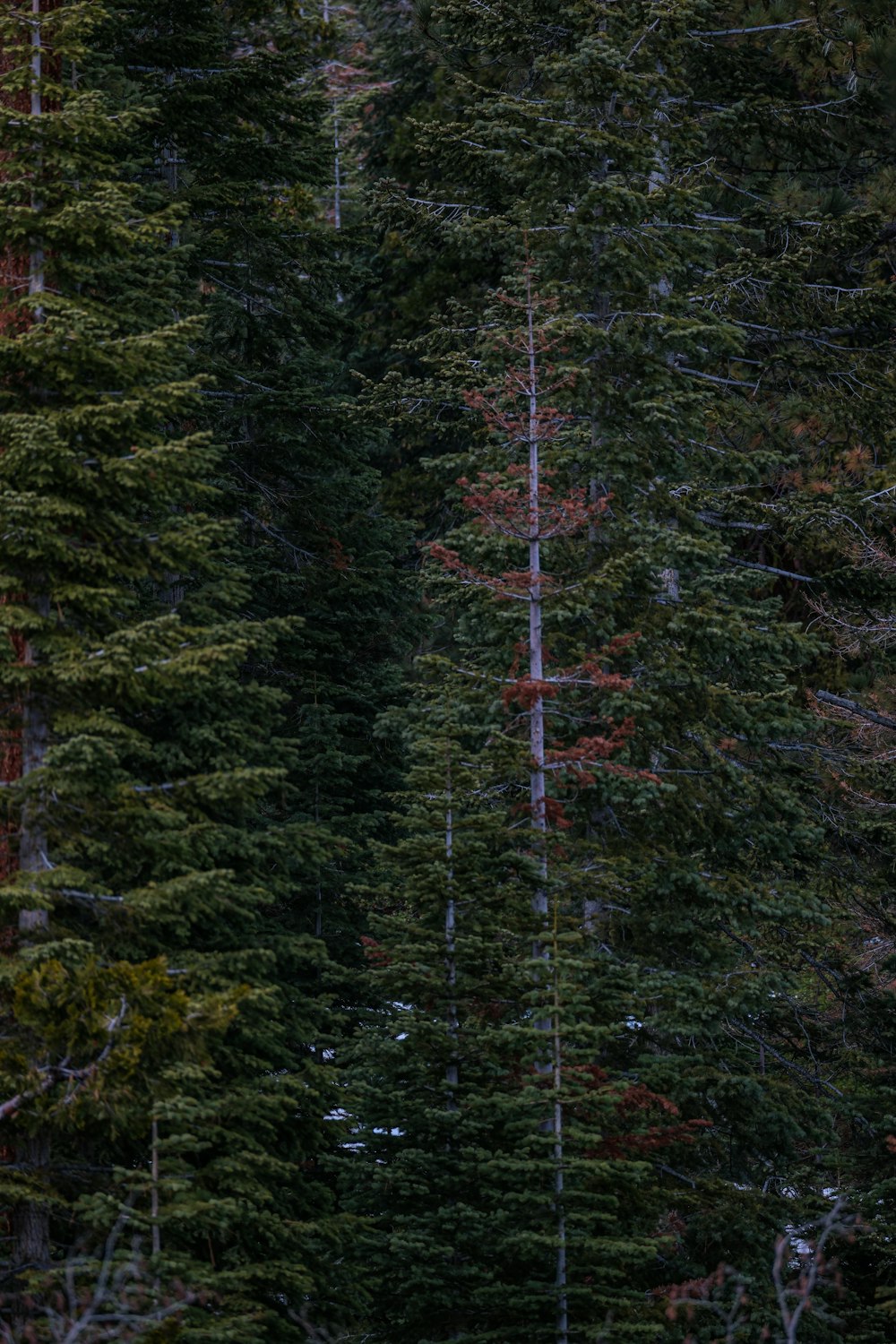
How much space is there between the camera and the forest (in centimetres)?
982

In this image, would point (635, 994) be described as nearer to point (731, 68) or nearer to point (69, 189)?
point (69, 189)

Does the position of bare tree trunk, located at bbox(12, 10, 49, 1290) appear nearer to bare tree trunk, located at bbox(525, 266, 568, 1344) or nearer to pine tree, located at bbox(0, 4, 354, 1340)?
pine tree, located at bbox(0, 4, 354, 1340)

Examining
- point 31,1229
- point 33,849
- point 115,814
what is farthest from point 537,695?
point 31,1229

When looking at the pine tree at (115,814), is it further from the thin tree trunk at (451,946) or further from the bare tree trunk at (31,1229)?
the thin tree trunk at (451,946)

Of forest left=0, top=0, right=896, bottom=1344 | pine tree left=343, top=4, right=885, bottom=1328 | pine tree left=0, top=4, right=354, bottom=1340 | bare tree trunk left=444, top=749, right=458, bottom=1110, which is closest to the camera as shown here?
pine tree left=0, top=4, right=354, bottom=1340

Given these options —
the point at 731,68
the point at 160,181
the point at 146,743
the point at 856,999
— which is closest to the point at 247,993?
the point at 146,743

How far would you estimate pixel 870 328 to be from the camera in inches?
675

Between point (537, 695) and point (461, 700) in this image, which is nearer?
point (537, 695)

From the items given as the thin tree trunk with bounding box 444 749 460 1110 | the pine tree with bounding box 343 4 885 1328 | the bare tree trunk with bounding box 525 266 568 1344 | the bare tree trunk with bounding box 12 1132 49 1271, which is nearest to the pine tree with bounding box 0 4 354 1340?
the bare tree trunk with bounding box 12 1132 49 1271

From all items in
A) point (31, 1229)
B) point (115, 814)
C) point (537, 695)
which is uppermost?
point (537, 695)

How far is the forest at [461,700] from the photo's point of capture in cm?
982

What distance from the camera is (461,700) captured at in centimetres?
1290

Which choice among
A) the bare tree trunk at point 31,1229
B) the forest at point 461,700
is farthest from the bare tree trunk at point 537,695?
the bare tree trunk at point 31,1229

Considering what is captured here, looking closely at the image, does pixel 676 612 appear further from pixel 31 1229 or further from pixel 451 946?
pixel 31 1229
